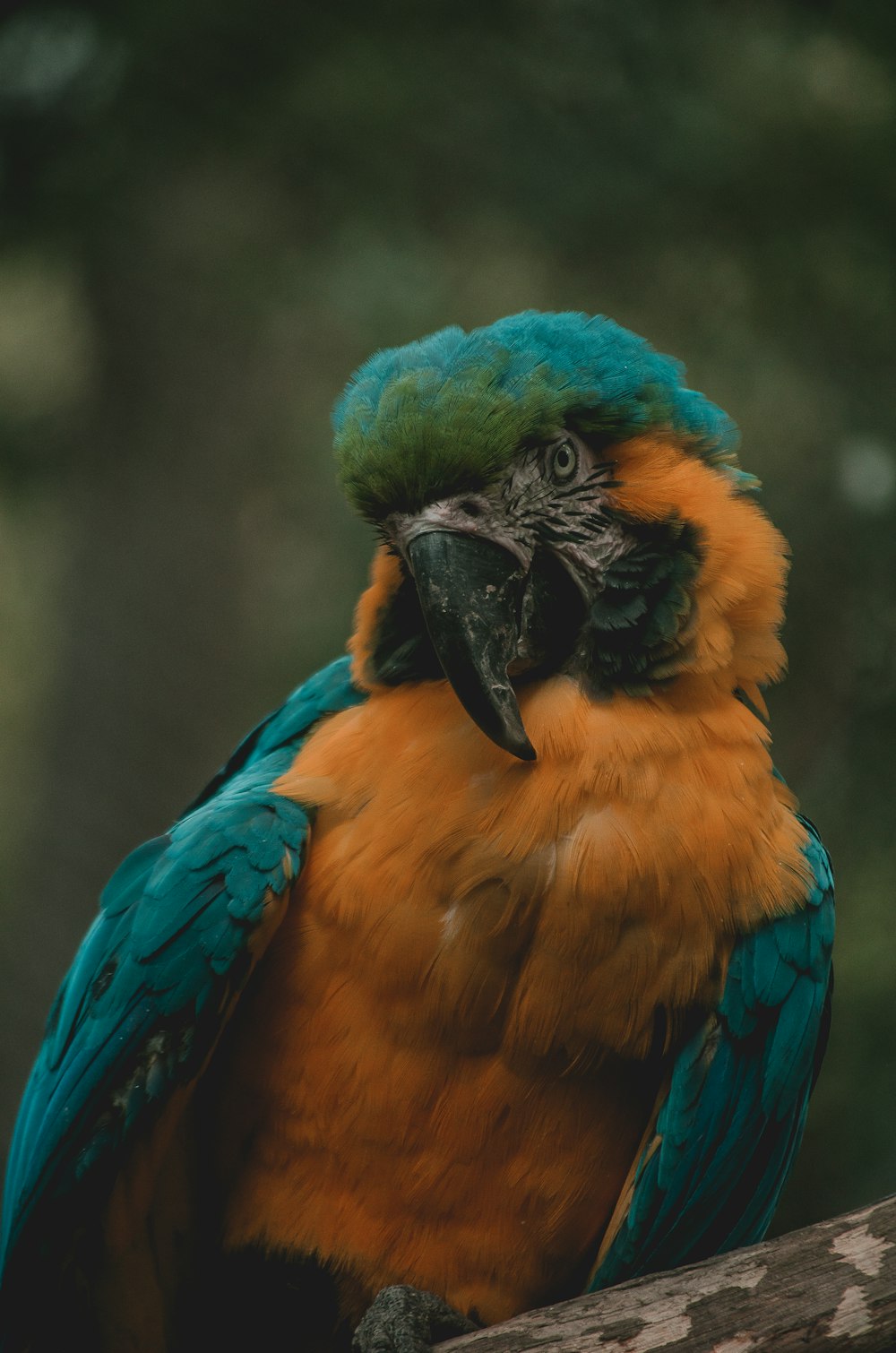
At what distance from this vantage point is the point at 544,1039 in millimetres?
2168

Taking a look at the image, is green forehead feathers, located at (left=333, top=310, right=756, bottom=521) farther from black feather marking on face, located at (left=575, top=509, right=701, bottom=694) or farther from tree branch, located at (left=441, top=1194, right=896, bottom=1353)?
tree branch, located at (left=441, top=1194, right=896, bottom=1353)

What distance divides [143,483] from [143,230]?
38.1 inches

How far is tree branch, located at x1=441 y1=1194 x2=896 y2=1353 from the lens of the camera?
1818 millimetres

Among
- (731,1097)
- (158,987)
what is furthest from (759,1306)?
(158,987)

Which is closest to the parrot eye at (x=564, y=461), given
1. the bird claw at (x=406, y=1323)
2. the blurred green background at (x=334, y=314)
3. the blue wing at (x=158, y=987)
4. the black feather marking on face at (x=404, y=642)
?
the black feather marking on face at (x=404, y=642)

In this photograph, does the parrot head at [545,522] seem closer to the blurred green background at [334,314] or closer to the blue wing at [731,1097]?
the blue wing at [731,1097]

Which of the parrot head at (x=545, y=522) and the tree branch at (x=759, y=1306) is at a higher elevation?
the parrot head at (x=545, y=522)

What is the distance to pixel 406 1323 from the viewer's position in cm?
210

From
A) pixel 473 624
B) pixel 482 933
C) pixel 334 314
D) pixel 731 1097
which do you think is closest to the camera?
pixel 473 624

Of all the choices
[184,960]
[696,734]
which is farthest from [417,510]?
[184,960]

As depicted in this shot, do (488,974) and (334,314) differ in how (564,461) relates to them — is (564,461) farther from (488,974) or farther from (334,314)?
→ (334,314)

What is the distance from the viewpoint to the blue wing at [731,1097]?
87.6 inches

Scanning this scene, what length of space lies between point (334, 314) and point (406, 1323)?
353 centimetres

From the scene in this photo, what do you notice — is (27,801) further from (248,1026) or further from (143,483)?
(248,1026)
